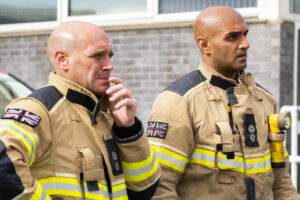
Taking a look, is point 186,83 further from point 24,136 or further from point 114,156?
point 24,136

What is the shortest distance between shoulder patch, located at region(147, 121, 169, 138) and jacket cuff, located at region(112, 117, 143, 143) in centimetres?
57

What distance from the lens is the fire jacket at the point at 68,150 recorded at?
2.99 meters

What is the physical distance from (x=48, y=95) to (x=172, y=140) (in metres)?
0.82

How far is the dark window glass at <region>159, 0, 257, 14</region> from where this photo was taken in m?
9.95

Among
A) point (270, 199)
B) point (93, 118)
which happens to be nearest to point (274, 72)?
point (270, 199)

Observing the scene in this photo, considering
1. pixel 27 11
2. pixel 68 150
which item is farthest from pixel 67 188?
pixel 27 11

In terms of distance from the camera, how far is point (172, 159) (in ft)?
12.8

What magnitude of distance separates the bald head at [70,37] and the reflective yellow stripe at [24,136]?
1.19ft

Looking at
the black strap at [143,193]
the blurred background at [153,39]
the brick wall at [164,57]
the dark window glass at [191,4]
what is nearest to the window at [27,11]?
the blurred background at [153,39]

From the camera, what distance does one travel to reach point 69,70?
3.33m

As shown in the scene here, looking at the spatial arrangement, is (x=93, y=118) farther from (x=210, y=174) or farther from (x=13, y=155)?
(x=210, y=174)

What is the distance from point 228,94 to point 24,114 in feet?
4.07

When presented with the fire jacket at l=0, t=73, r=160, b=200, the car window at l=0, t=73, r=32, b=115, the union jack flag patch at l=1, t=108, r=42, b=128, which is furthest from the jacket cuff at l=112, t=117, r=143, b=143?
the car window at l=0, t=73, r=32, b=115

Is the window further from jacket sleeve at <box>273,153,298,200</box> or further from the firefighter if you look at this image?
the firefighter
